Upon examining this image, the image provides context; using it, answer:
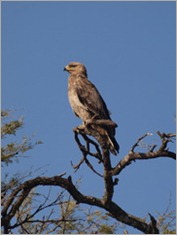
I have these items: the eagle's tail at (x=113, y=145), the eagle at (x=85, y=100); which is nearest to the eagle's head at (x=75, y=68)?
the eagle at (x=85, y=100)

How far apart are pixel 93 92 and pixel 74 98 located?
0.29m

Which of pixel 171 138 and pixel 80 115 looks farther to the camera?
pixel 80 115

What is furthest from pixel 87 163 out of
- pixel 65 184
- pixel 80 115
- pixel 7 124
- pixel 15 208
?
pixel 7 124

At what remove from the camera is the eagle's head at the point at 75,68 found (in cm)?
1055

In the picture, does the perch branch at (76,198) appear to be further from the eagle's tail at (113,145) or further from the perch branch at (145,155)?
the eagle's tail at (113,145)

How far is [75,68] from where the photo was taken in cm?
1061

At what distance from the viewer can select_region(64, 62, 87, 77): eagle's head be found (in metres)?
10.6

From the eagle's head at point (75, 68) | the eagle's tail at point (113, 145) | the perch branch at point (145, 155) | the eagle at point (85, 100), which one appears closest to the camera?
the perch branch at point (145, 155)

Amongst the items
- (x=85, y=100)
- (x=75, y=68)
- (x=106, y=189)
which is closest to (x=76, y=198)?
(x=106, y=189)

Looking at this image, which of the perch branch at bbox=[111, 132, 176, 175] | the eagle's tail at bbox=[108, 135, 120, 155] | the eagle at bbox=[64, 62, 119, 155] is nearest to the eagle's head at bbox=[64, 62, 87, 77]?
the eagle at bbox=[64, 62, 119, 155]

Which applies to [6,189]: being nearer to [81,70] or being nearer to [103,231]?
[103,231]

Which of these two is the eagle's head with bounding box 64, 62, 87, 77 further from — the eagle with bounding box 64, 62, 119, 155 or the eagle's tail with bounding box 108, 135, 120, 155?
the eagle's tail with bounding box 108, 135, 120, 155

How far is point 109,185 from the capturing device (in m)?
7.20

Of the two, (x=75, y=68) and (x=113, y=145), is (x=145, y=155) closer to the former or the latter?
(x=113, y=145)
